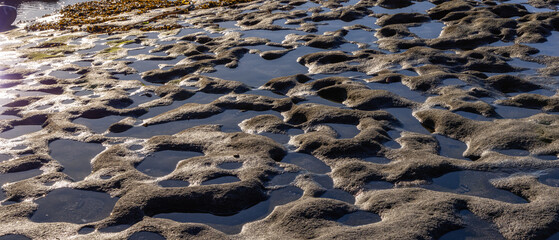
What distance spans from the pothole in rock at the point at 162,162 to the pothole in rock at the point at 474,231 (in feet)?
18.1

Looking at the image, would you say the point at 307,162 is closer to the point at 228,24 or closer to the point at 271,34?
the point at 271,34

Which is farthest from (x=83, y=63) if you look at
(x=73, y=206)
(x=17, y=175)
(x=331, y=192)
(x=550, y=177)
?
(x=550, y=177)

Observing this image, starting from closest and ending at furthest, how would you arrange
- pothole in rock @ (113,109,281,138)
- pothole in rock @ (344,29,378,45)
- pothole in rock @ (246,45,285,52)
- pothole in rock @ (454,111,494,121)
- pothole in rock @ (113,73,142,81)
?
pothole in rock @ (454,111,494,121), pothole in rock @ (113,109,281,138), pothole in rock @ (113,73,142,81), pothole in rock @ (246,45,285,52), pothole in rock @ (344,29,378,45)

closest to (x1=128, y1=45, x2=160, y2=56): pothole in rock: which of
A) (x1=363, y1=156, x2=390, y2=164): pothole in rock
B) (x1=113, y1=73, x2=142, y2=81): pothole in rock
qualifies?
(x1=113, y1=73, x2=142, y2=81): pothole in rock

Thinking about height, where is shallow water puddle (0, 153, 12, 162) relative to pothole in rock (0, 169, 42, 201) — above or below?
below

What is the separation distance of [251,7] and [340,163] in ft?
63.0

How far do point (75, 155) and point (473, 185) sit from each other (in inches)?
327

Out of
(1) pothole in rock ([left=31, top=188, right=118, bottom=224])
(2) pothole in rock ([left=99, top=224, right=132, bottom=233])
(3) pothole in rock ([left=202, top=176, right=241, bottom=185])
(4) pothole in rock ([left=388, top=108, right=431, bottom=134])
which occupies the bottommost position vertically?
(4) pothole in rock ([left=388, top=108, right=431, bottom=134])

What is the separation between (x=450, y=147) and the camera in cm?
1062

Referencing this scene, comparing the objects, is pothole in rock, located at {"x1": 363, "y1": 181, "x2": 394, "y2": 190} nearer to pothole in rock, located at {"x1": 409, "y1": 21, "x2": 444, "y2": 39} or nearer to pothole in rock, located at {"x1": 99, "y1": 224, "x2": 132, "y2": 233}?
pothole in rock, located at {"x1": 99, "y1": 224, "x2": 132, "y2": 233}

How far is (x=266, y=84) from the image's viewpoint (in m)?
15.2

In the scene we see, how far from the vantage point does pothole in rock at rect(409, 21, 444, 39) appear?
64.1ft

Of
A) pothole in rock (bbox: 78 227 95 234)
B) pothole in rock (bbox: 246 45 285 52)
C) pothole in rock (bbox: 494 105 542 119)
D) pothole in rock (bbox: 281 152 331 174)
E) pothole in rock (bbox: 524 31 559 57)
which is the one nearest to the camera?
pothole in rock (bbox: 78 227 95 234)

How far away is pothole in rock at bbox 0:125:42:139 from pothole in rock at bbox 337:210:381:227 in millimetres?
8845
